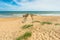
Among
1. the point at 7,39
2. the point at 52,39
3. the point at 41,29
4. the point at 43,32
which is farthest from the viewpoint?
the point at 41,29

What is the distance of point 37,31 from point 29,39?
996 millimetres

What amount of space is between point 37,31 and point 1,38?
1.65 m

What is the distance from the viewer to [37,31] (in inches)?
246

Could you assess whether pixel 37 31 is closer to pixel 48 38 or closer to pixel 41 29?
pixel 41 29

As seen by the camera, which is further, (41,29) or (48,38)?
(41,29)

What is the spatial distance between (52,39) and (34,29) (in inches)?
58.3

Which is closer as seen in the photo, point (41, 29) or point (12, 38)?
point (12, 38)

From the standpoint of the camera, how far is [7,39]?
5684mm

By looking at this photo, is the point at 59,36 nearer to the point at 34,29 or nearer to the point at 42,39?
the point at 42,39

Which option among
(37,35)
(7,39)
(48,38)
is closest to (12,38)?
(7,39)

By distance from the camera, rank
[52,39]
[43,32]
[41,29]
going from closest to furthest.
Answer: [52,39]
[43,32]
[41,29]

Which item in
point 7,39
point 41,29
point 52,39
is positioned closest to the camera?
point 52,39

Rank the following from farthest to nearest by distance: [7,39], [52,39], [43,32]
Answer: [43,32]
[7,39]
[52,39]

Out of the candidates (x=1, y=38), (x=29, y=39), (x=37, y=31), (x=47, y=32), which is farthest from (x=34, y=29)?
(x=1, y=38)
